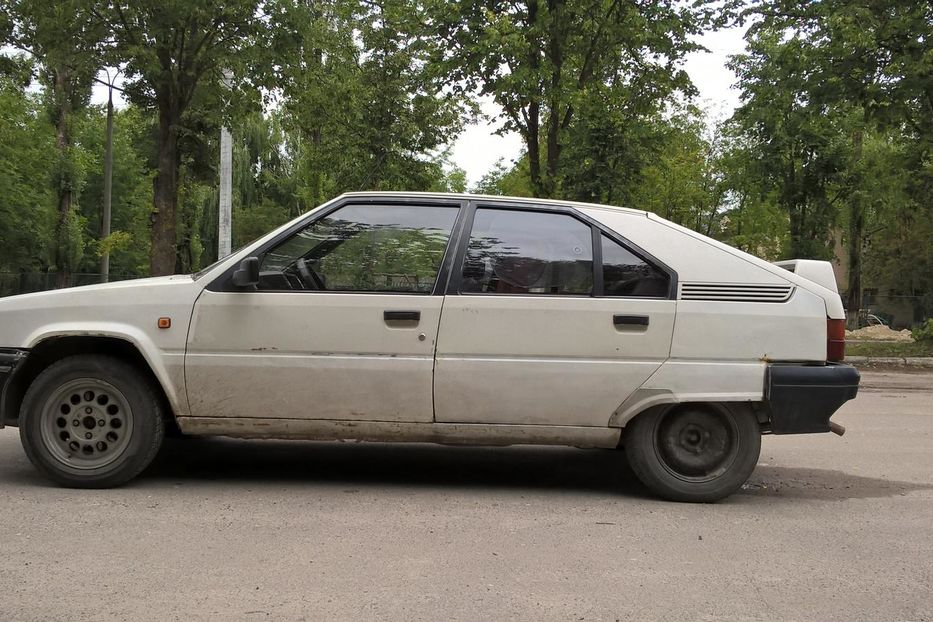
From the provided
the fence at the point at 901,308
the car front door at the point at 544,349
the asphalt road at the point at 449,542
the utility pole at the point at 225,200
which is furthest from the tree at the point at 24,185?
the fence at the point at 901,308

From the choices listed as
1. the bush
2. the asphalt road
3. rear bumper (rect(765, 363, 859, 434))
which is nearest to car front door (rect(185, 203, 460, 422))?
the asphalt road

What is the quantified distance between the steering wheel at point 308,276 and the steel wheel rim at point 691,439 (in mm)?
2232

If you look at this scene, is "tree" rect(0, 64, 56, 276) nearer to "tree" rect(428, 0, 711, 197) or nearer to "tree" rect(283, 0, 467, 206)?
"tree" rect(283, 0, 467, 206)

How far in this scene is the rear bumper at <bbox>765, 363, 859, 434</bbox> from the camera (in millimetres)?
4801

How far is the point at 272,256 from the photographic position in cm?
497

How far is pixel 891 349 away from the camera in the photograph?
17641 millimetres

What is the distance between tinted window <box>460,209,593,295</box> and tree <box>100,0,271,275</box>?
12715mm

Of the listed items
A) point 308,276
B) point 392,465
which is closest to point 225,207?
point 392,465

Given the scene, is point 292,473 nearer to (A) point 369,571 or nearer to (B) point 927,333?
(A) point 369,571

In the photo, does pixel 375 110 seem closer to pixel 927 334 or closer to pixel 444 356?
pixel 927 334

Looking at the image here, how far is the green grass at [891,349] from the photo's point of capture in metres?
16.9

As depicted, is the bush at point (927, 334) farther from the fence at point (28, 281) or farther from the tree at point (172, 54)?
the fence at point (28, 281)

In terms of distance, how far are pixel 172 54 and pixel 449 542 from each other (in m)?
16.3

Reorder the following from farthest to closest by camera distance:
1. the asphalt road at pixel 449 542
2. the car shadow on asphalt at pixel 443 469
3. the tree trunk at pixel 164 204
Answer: the tree trunk at pixel 164 204, the car shadow on asphalt at pixel 443 469, the asphalt road at pixel 449 542
